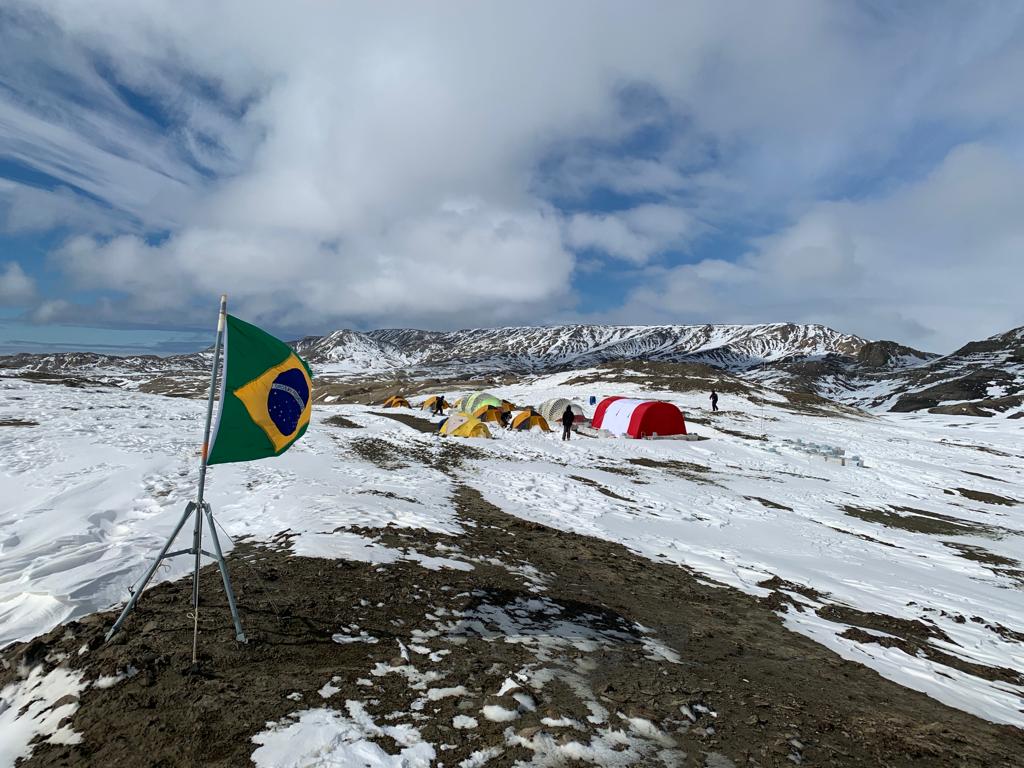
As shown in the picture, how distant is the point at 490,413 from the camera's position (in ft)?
121

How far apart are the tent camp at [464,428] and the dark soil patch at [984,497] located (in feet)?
84.5

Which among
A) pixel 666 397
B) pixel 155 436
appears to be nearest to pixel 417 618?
pixel 155 436

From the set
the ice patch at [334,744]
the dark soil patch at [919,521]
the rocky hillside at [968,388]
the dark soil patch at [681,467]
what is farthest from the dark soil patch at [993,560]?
the rocky hillside at [968,388]

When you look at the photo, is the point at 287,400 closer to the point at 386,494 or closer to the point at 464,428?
the point at 386,494

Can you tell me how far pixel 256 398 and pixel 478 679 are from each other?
13.1ft

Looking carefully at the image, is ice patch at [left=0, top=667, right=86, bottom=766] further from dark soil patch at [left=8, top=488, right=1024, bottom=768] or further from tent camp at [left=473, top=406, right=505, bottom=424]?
tent camp at [left=473, top=406, right=505, bottom=424]

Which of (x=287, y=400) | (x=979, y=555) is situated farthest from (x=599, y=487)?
(x=287, y=400)

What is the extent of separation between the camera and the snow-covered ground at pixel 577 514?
760 cm

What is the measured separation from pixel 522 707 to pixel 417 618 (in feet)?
7.64

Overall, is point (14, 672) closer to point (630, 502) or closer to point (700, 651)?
point (700, 651)

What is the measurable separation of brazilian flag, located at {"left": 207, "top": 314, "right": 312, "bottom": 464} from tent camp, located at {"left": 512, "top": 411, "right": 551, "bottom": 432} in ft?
95.2

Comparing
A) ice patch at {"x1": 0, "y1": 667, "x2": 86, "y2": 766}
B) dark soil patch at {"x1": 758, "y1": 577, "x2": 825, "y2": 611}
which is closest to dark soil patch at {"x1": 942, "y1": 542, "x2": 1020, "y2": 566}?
dark soil patch at {"x1": 758, "y1": 577, "x2": 825, "y2": 611}

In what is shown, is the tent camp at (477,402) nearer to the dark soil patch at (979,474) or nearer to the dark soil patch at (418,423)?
the dark soil patch at (418,423)

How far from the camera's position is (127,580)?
7.16m
